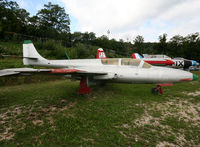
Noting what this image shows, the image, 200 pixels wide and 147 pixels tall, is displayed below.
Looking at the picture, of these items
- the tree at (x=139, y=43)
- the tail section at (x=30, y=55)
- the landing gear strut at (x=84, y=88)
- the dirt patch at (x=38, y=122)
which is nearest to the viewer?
the dirt patch at (x=38, y=122)

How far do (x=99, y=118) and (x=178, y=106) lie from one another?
3.37 m

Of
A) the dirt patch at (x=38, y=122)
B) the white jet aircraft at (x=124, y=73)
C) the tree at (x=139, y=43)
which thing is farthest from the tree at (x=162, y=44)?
the dirt patch at (x=38, y=122)

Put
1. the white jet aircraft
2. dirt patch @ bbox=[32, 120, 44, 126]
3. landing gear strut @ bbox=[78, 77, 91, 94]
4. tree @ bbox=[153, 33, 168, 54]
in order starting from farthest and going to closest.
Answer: tree @ bbox=[153, 33, 168, 54], landing gear strut @ bbox=[78, 77, 91, 94], the white jet aircraft, dirt patch @ bbox=[32, 120, 44, 126]

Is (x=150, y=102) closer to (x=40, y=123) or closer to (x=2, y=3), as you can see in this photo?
(x=40, y=123)

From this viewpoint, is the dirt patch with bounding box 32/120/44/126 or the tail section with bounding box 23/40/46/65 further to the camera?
the tail section with bounding box 23/40/46/65

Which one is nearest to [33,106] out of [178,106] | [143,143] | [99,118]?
[99,118]

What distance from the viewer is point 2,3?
116ft

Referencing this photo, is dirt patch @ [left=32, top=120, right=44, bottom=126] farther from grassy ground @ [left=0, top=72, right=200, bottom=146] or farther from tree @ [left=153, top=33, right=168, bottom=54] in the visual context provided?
tree @ [left=153, top=33, right=168, bottom=54]

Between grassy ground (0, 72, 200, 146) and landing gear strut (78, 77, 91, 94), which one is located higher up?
landing gear strut (78, 77, 91, 94)

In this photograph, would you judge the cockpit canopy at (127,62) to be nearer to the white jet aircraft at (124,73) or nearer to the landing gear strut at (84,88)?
the white jet aircraft at (124,73)

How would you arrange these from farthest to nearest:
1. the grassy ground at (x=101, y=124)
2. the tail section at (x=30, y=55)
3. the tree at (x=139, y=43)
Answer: the tree at (x=139, y=43)
the tail section at (x=30, y=55)
the grassy ground at (x=101, y=124)

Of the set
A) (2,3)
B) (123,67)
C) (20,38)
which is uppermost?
(2,3)

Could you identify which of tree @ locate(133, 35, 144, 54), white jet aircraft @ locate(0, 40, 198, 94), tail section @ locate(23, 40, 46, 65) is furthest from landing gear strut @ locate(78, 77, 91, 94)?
tree @ locate(133, 35, 144, 54)

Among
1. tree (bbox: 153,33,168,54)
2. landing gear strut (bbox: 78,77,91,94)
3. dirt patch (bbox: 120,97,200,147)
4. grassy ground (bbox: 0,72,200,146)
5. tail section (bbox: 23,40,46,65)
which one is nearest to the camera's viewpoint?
grassy ground (bbox: 0,72,200,146)
